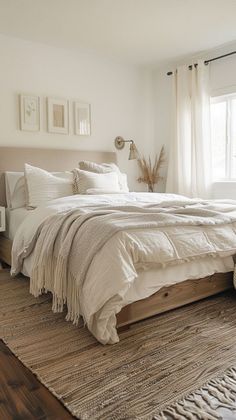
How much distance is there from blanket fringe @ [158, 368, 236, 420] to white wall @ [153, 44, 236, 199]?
9.70ft

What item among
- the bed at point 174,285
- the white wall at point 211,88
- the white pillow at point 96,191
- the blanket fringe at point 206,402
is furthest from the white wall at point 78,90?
the blanket fringe at point 206,402

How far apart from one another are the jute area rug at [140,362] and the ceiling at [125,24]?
8.70 feet

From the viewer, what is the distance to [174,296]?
2.22 meters

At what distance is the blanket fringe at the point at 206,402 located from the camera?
1.33 metres

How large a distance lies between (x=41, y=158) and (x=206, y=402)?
125 inches

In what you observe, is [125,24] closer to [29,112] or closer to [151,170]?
[29,112]

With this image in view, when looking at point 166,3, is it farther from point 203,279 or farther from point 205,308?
point 205,308

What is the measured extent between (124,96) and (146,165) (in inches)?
41.4

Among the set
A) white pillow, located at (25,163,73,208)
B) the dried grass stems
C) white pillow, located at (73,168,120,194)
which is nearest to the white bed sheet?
white pillow, located at (25,163,73,208)

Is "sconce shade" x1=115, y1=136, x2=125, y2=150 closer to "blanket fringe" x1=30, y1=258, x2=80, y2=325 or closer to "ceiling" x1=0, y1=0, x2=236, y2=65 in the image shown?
"ceiling" x1=0, y1=0, x2=236, y2=65

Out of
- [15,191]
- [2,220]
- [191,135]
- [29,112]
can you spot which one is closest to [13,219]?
[2,220]

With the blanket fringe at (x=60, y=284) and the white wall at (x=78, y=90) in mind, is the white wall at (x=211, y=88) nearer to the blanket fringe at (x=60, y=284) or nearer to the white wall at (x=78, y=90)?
the white wall at (x=78, y=90)

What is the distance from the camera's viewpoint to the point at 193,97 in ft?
14.1

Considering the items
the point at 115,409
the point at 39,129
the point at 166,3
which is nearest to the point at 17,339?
the point at 115,409
